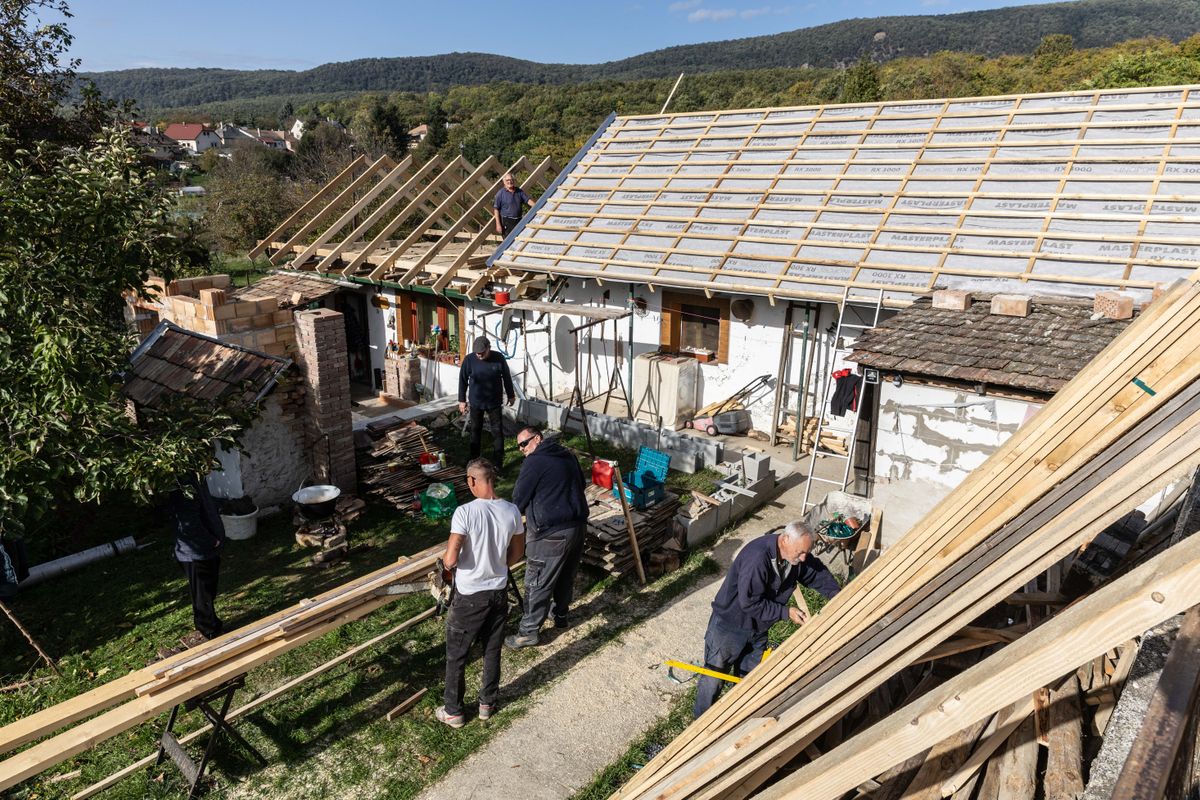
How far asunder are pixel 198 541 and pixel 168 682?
1.93 metres

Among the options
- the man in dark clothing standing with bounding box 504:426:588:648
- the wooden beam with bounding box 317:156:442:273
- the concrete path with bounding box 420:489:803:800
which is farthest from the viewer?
the wooden beam with bounding box 317:156:442:273

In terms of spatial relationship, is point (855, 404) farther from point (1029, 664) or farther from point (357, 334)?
point (357, 334)

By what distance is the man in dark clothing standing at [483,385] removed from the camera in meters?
11.2

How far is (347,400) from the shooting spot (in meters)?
10.4

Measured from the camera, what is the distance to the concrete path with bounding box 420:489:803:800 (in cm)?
568

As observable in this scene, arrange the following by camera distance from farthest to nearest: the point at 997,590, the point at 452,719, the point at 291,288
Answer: the point at 291,288
the point at 452,719
the point at 997,590

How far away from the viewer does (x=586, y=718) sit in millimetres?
6395

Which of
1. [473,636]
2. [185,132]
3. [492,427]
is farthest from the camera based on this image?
[185,132]

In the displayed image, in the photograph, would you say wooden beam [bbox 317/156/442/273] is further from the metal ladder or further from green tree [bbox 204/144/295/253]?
green tree [bbox 204/144/295/253]

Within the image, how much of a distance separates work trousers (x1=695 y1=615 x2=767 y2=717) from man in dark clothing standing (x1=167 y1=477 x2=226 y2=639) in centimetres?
454

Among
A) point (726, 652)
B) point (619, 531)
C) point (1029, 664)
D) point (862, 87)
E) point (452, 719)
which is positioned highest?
point (862, 87)

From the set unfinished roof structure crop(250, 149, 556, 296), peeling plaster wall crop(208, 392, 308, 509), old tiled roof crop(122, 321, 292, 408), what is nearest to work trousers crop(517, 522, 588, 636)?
old tiled roof crop(122, 321, 292, 408)

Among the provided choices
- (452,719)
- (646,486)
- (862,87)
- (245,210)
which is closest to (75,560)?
(452,719)

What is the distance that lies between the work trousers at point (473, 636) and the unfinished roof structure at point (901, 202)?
25.2ft
